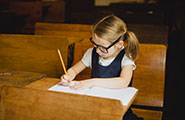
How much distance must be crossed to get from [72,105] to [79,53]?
1.21 m

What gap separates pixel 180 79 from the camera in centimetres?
421

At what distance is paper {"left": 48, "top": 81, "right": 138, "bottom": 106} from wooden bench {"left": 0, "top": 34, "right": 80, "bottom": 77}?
3.17 feet

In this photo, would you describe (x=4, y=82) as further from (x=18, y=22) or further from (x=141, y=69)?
(x=18, y=22)

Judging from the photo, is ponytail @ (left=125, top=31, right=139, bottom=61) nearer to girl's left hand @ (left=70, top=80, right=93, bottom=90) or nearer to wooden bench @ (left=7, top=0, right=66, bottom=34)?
girl's left hand @ (left=70, top=80, right=93, bottom=90)

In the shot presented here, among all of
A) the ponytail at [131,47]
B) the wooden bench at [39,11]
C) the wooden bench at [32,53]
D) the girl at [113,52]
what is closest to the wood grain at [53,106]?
the girl at [113,52]

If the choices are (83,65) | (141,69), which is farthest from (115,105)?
(141,69)

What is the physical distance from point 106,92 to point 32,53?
1.29 metres

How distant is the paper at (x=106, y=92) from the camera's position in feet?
4.00

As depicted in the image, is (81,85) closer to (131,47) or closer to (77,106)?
(77,106)

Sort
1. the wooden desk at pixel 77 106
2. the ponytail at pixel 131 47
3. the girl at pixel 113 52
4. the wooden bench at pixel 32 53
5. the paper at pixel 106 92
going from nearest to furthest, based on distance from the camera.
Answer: the wooden desk at pixel 77 106, the paper at pixel 106 92, the girl at pixel 113 52, the ponytail at pixel 131 47, the wooden bench at pixel 32 53

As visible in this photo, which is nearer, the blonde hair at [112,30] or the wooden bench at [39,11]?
the blonde hair at [112,30]

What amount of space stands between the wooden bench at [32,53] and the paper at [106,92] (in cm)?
97

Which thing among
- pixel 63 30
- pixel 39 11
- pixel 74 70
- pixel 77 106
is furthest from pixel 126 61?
pixel 39 11

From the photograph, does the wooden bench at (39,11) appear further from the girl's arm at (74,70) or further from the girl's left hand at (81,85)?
the girl's left hand at (81,85)
